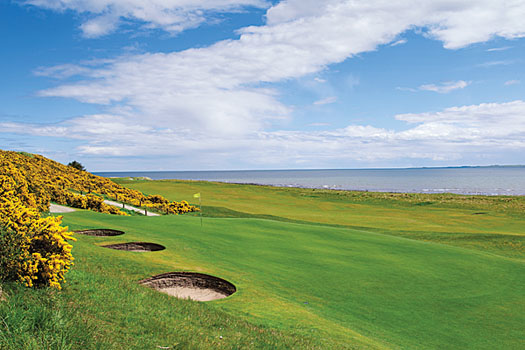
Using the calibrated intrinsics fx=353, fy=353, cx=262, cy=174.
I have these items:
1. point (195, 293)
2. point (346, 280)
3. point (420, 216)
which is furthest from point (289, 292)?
point (420, 216)

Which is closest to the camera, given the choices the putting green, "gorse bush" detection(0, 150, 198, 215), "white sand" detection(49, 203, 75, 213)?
the putting green

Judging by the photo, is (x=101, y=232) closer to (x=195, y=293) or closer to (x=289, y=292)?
(x=195, y=293)

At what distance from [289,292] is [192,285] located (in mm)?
2729

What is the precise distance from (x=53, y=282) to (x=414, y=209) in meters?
49.3

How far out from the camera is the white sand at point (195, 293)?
9.34 m

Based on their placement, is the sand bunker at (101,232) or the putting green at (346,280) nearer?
the putting green at (346,280)

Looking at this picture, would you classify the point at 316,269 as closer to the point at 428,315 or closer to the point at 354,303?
the point at 354,303

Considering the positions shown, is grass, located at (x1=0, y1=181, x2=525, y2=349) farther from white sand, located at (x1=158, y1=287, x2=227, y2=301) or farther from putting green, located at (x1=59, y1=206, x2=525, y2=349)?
white sand, located at (x1=158, y1=287, x2=227, y2=301)

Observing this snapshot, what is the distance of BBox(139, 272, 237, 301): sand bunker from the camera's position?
30.8 ft

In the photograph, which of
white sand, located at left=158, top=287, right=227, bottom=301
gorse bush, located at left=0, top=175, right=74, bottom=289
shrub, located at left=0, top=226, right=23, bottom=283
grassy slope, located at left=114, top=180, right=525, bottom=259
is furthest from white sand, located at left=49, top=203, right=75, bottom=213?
shrub, located at left=0, top=226, right=23, bottom=283

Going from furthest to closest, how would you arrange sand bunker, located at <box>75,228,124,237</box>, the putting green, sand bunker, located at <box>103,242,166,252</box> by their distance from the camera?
sand bunker, located at <box>75,228,124,237</box> → sand bunker, located at <box>103,242,166,252</box> → the putting green

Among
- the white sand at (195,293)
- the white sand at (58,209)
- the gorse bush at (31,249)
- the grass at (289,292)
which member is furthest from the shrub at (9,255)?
the white sand at (58,209)

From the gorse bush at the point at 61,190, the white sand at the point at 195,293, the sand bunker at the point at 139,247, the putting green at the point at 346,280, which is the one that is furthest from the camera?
the gorse bush at the point at 61,190

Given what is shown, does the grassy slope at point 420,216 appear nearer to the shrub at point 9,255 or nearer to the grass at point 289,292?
the grass at point 289,292
